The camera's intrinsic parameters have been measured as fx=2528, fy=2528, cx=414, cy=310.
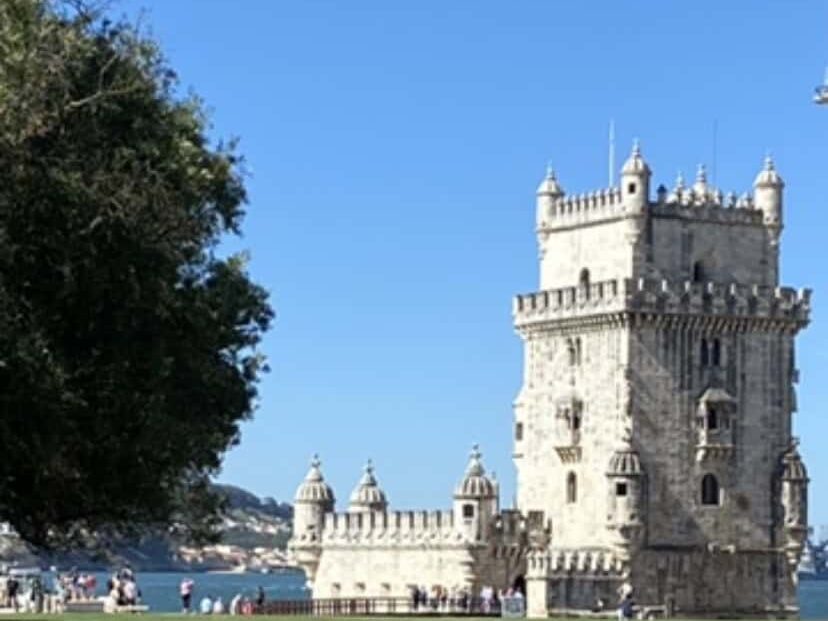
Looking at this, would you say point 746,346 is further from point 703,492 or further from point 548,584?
point 548,584

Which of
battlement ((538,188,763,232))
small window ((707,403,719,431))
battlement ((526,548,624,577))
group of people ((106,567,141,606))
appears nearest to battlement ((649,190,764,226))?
battlement ((538,188,763,232))

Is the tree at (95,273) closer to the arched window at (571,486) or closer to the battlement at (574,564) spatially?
the battlement at (574,564)

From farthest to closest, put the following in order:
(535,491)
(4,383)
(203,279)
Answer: (535,491), (203,279), (4,383)

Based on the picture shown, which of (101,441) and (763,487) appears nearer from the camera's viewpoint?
(101,441)

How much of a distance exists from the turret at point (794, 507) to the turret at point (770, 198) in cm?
966

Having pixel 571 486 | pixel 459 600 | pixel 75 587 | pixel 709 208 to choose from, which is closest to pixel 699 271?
A: pixel 709 208

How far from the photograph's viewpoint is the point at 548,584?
316 feet

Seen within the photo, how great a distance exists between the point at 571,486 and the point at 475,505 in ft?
12.8

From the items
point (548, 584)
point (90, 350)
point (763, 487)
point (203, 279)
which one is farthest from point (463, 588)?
point (90, 350)

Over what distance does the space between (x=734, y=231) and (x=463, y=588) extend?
59.2ft

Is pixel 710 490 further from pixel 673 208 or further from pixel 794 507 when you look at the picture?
pixel 673 208

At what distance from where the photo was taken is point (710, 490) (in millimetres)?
99625

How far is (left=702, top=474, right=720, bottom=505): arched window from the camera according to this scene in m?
99.4

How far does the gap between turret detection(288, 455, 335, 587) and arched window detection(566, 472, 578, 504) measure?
1294cm
